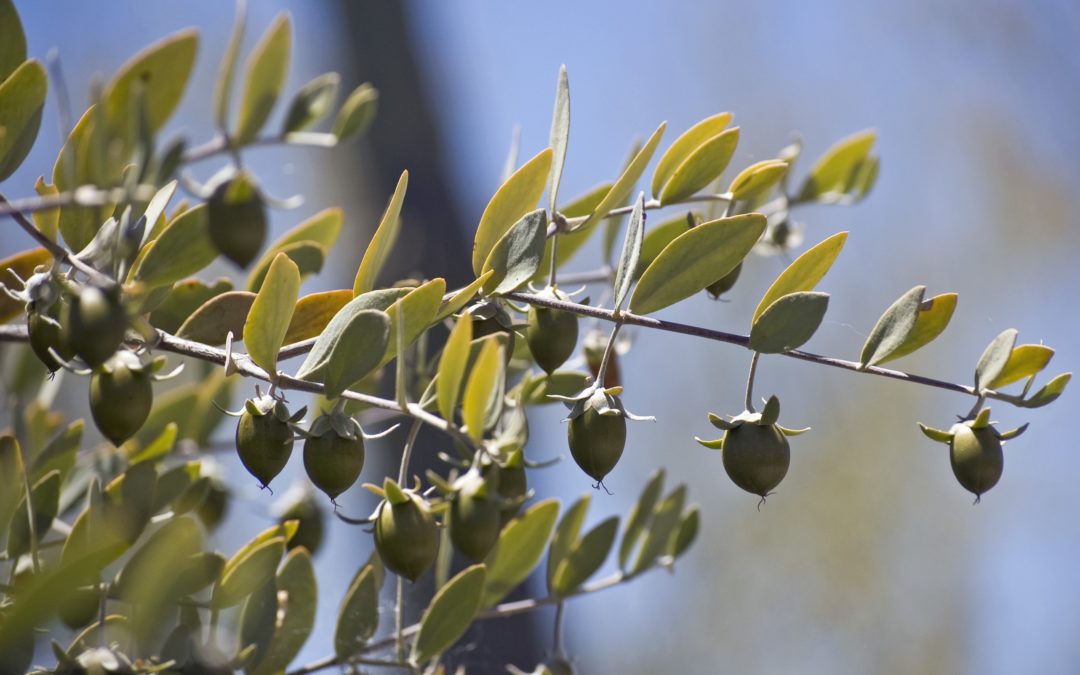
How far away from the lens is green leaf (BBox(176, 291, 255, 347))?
2.35 ft

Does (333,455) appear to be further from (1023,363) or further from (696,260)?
(1023,363)

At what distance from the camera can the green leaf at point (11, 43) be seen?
632 mm

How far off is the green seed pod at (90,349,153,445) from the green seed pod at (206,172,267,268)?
0.52 ft

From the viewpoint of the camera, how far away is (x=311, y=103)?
84 centimetres

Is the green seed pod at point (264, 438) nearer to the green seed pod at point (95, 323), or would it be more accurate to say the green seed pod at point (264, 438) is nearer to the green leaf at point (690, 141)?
the green seed pod at point (95, 323)

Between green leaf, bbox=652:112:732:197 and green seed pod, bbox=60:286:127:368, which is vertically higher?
green leaf, bbox=652:112:732:197

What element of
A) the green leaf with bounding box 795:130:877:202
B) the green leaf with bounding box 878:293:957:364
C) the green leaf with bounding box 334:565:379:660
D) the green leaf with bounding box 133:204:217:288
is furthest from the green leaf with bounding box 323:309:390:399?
the green leaf with bounding box 795:130:877:202

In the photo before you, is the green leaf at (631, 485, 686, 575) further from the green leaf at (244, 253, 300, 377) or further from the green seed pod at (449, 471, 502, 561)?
A: the green leaf at (244, 253, 300, 377)

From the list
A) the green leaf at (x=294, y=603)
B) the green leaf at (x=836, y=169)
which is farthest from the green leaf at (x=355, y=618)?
the green leaf at (x=836, y=169)

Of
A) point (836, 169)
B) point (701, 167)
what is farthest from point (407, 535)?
point (836, 169)

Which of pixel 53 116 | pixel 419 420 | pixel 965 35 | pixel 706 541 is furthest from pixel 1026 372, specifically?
pixel 965 35

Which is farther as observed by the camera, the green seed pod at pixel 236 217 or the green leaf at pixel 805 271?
the green leaf at pixel 805 271

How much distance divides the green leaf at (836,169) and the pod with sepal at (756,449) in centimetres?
46

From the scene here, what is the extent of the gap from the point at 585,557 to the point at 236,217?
56 centimetres
